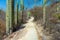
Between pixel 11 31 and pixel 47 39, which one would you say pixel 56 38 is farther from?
pixel 11 31

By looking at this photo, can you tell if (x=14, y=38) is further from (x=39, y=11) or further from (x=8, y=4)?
(x=39, y=11)

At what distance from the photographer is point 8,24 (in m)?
12.5

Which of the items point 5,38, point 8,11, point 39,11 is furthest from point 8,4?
point 39,11

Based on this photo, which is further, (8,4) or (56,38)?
(8,4)

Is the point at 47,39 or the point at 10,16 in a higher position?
the point at 10,16

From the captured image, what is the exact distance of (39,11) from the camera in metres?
32.2

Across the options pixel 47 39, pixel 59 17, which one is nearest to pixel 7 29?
pixel 47 39

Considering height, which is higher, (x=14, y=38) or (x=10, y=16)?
(x=10, y=16)

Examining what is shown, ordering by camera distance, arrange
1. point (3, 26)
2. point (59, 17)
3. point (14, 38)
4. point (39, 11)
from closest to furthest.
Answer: point (14, 38)
point (3, 26)
point (59, 17)
point (39, 11)

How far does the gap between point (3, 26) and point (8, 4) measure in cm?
214

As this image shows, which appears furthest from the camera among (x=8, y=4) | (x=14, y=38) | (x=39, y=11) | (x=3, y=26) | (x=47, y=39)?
(x=39, y=11)

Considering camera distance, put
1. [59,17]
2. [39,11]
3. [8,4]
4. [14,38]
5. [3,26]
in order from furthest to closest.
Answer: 1. [39,11]
2. [59,17]
3. [3,26]
4. [8,4]
5. [14,38]

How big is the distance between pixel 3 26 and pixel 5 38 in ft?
7.27

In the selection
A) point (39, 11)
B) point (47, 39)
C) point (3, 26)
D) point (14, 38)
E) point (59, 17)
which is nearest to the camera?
point (47, 39)
